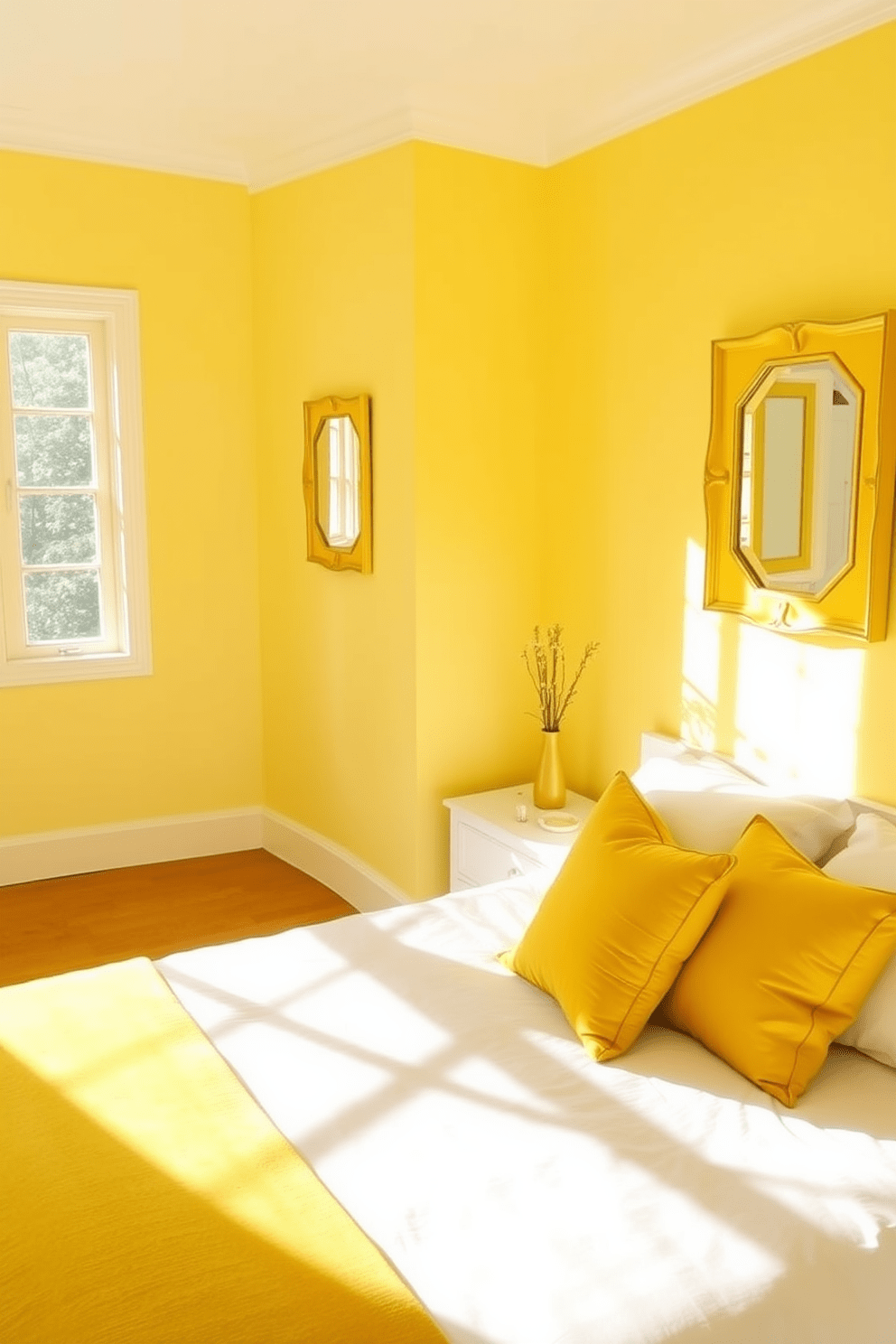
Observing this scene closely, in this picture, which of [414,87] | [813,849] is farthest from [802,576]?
[414,87]

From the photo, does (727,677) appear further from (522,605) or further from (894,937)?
(894,937)

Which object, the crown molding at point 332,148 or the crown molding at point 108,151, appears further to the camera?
the crown molding at point 108,151

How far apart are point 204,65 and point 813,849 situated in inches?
109

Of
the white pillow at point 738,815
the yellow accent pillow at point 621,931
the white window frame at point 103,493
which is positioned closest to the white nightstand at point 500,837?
the white pillow at point 738,815

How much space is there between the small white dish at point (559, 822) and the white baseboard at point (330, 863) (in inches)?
25.9

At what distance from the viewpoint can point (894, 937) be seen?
6.64ft

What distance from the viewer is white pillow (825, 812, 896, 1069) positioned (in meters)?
2.06

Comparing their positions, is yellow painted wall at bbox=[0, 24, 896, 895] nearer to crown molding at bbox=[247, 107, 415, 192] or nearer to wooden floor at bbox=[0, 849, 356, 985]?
→ crown molding at bbox=[247, 107, 415, 192]

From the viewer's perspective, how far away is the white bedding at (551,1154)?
1.53 metres

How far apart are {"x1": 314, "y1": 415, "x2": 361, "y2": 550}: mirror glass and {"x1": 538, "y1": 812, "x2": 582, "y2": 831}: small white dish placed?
1.17 metres

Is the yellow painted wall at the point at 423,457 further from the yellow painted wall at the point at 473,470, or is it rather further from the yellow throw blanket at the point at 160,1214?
the yellow throw blanket at the point at 160,1214

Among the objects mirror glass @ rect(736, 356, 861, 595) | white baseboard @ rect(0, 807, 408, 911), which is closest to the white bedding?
mirror glass @ rect(736, 356, 861, 595)

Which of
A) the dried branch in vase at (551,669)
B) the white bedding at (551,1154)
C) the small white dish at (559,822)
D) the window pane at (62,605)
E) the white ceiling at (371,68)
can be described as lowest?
the white bedding at (551,1154)

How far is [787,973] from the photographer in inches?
80.5
